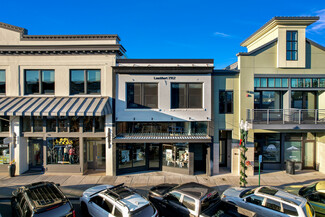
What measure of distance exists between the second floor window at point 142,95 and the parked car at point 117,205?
672cm

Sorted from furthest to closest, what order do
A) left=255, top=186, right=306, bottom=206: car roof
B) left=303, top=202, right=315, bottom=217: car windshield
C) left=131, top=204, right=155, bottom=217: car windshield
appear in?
left=255, top=186, right=306, bottom=206: car roof, left=303, top=202, right=315, bottom=217: car windshield, left=131, top=204, right=155, bottom=217: car windshield

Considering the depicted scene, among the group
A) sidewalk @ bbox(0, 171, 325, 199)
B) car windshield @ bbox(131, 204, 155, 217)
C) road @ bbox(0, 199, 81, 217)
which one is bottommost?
road @ bbox(0, 199, 81, 217)

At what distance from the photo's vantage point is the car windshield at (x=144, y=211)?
671cm

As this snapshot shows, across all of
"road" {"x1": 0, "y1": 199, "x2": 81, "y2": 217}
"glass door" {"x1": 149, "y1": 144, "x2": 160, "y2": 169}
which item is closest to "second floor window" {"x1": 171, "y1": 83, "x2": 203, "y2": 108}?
"glass door" {"x1": 149, "y1": 144, "x2": 160, "y2": 169}

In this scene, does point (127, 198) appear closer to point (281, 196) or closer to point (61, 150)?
point (281, 196)

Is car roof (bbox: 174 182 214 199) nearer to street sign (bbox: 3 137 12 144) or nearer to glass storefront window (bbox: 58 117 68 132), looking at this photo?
glass storefront window (bbox: 58 117 68 132)

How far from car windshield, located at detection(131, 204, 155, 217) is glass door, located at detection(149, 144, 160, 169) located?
7.51 metres

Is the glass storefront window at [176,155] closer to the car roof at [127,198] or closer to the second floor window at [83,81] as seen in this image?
the car roof at [127,198]

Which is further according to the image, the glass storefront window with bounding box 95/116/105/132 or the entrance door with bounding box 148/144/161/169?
the entrance door with bounding box 148/144/161/169

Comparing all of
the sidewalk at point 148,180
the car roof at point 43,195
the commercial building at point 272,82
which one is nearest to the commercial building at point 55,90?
the sidewalk at point 148,180

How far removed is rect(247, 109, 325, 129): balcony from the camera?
1305 cm

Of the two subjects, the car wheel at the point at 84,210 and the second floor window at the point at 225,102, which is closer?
the car wheel at the point at 84,210

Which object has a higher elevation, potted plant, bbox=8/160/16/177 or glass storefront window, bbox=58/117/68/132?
glass storefront window, bbox=58/117/68/132

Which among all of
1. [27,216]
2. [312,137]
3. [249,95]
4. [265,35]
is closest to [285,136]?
[312,137]
